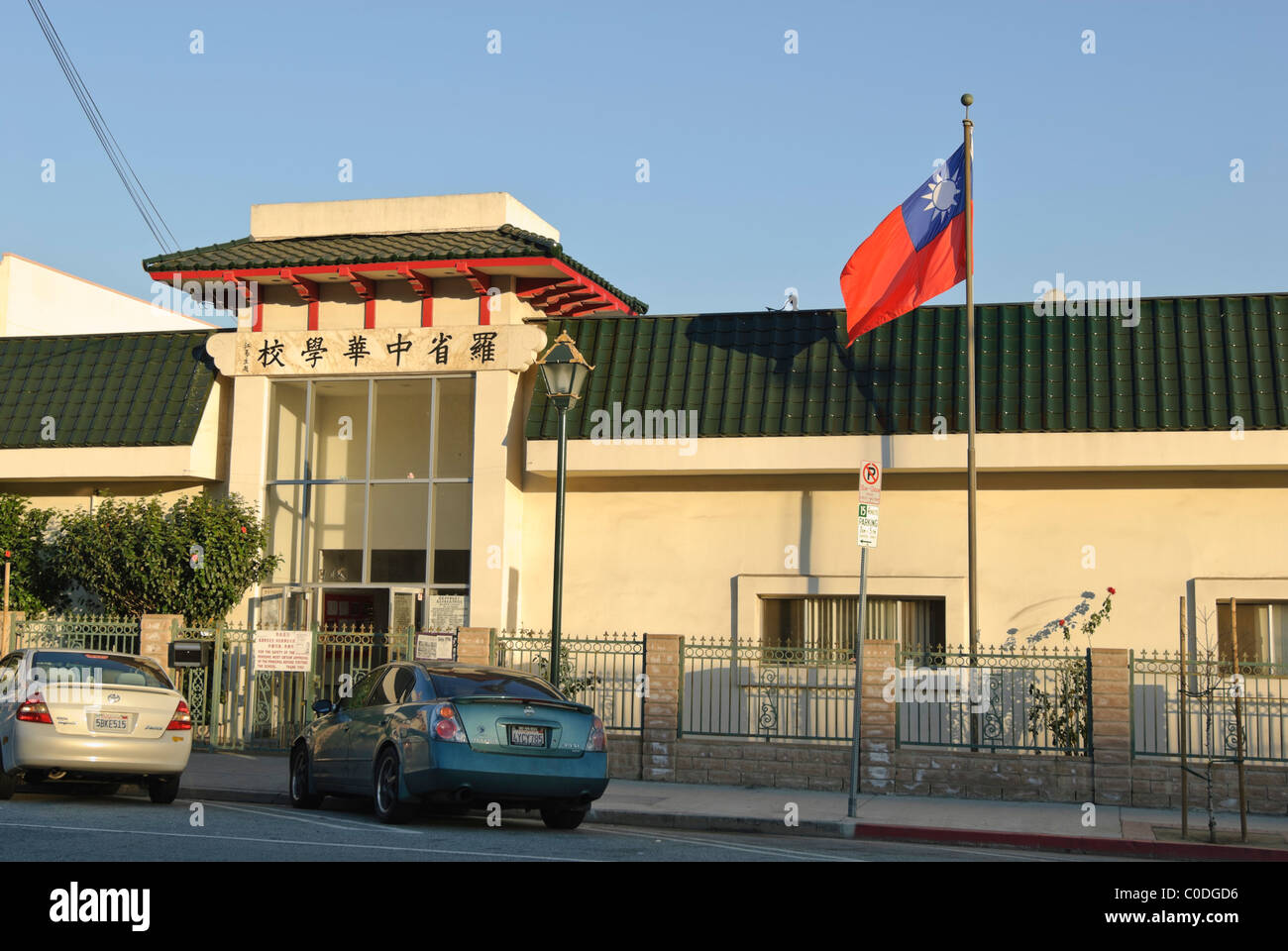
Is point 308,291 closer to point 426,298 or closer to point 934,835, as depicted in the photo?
point 426,298

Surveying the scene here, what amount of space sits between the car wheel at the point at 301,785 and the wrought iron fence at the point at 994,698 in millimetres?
6777

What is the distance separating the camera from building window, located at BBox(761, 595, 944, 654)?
20.0 metres

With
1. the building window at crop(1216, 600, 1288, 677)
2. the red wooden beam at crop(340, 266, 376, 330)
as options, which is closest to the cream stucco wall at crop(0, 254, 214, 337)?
the red wooden beam at crop(340, 266, 376, 330)

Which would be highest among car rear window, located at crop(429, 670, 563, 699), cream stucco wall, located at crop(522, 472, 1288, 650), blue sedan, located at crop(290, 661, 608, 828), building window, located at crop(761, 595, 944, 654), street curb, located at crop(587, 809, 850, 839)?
cream stucco wall, located at crop(522, 472, 1288, 650)

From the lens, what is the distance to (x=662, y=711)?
17578 mm

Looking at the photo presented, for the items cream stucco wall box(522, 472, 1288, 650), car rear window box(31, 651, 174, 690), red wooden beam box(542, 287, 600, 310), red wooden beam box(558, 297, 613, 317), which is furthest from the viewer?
red wooden beam box(558, 297, 613, 317)

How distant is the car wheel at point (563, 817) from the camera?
12945mm

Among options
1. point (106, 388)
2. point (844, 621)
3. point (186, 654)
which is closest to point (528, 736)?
point (186, 654)

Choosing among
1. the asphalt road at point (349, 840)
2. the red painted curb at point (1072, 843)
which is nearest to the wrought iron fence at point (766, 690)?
the red painted curb at point (1072, 843)

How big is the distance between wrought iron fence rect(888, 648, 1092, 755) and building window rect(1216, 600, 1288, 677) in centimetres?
292

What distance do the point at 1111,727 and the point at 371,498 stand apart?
38.5ft

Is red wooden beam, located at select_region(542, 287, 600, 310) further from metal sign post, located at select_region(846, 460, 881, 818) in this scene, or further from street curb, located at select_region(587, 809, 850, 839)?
street curb, located at select_region(587, 809, 850, 839)

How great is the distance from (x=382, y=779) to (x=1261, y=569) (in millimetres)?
12331
